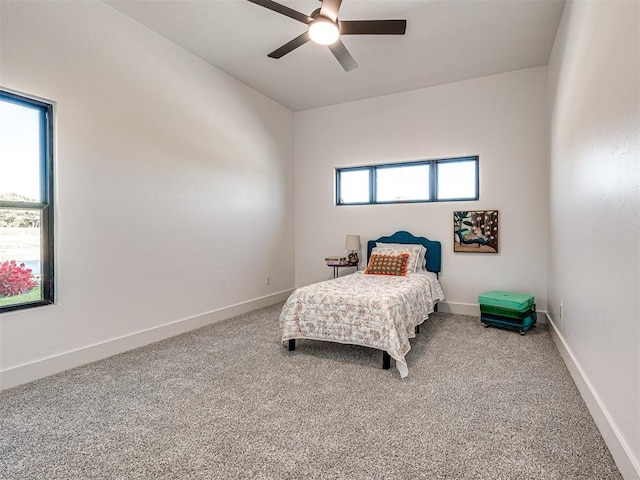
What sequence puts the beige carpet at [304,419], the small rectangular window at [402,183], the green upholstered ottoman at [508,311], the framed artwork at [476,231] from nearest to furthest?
the beige carpet at [304,419]
the green upholstered ottoman at [508,311]
the framed artwork at [476,231]
the small rectangular window at [402,183]

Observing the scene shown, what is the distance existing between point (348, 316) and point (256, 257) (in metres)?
2.29

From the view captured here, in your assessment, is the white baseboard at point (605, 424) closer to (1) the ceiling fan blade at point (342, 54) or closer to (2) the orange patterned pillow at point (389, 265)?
(2) the orange patterned pillow at point (389, 265)

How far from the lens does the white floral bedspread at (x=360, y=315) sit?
2.71 metres

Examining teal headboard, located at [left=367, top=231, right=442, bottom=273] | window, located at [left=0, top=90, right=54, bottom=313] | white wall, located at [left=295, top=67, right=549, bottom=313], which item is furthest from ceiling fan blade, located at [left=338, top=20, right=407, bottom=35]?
teal headboard, located at [left=367, top=231, right=442, bottom=273]

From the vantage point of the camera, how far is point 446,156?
4562mm

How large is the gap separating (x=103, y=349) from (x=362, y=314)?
7.47 feet

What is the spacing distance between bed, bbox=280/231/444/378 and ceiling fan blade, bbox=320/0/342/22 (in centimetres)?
223

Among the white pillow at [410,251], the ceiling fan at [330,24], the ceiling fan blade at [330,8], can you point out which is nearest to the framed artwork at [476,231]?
the white pillow at [410,251]

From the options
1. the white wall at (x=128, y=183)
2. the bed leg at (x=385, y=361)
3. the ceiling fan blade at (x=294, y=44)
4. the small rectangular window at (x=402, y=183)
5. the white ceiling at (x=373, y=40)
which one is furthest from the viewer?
the small rectangular window at (x=402, y=183)

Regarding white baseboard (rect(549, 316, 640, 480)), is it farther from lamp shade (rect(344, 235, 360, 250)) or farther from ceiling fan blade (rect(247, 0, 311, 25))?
ceiling fan blade (rect(247, 0, 311, 25))

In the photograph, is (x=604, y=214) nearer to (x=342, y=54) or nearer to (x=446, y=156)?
(x=342, y=54)

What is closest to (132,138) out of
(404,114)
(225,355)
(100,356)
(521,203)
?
(100,356)

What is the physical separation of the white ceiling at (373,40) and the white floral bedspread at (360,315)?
254 centimetres

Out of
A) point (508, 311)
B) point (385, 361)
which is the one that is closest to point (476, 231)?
point (508, 311)
